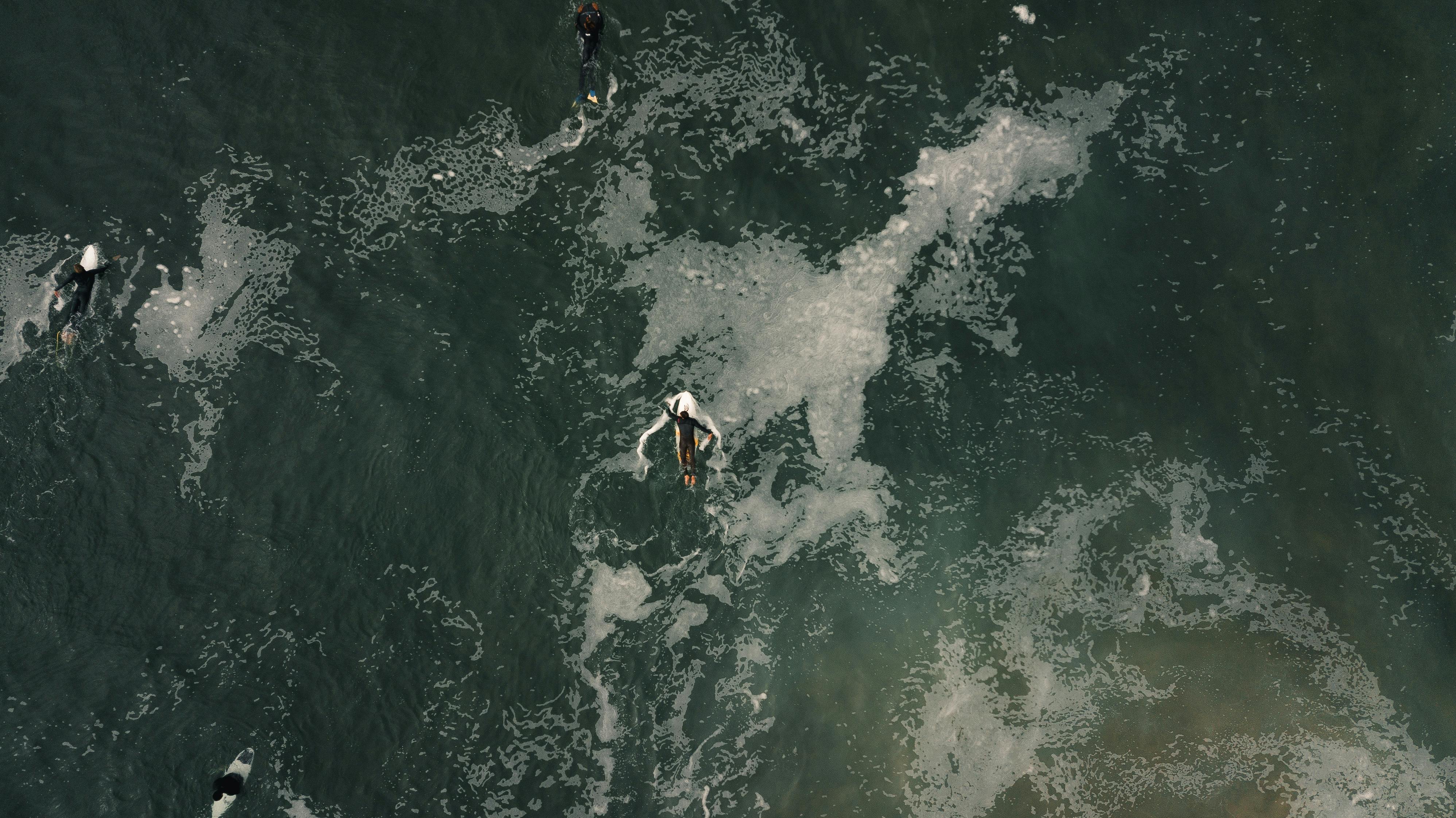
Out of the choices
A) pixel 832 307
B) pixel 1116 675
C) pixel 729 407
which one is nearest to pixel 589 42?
pixel 832 307

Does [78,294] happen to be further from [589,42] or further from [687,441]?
[687,441]

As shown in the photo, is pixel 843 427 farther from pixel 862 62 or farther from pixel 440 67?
pixel 440 67

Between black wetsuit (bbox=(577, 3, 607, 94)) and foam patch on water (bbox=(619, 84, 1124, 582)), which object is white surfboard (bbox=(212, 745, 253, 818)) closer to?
foam patch on water (bbox=(619, 84, 1124, 582))

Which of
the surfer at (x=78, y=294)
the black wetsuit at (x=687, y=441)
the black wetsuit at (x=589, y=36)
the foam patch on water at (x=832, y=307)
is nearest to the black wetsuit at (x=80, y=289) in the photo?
the surfer at (x=78, y=294)

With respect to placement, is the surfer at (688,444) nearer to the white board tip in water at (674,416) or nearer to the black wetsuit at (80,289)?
the white board tip in water at (674,416)

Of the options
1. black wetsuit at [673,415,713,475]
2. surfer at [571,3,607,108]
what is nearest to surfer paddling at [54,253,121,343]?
surfer at [571,3,607,108]

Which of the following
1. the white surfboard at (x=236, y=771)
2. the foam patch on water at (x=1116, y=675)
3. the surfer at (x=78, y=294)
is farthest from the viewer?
the foam patch on water at (x=1116, y=675)
